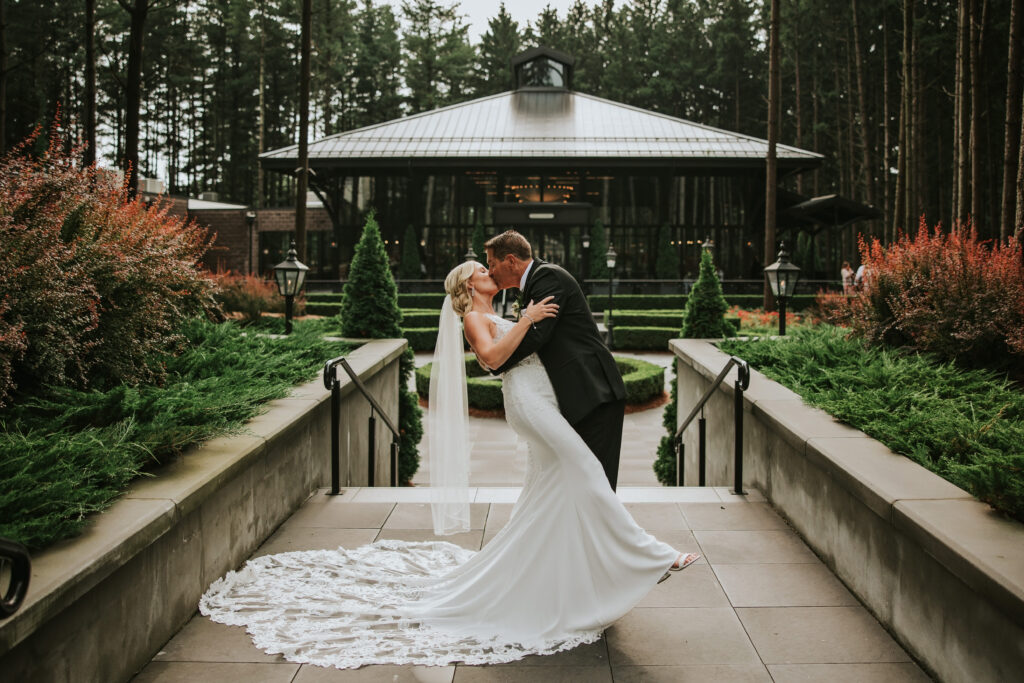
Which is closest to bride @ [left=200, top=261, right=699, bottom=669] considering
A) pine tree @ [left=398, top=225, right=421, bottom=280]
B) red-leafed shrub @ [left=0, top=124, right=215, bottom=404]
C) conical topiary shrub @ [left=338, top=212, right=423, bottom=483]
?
red-leafed shrub @ [left=0, top=124, right=215, bottom=404]

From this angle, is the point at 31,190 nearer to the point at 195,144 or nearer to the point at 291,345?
the point at 291,345

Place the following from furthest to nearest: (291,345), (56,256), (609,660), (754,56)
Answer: (754,56)
(291,345)
(56,256)
(609,660)

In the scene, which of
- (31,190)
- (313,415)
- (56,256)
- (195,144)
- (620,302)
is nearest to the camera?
(56,256)

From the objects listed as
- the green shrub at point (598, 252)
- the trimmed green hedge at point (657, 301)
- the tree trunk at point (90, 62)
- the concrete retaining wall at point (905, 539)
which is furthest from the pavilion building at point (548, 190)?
the concrete retaining wall at point (905, 539)

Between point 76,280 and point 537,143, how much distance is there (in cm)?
3036

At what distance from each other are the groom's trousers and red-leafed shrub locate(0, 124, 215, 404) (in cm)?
316

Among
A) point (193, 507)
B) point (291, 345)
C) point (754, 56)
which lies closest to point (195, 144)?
point (754, 56)

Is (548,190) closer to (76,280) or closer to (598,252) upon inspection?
(598,252)

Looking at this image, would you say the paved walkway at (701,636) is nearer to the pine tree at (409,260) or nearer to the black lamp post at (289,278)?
the black lamp post at (289,278)

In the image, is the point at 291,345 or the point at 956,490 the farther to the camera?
the point at 291,345

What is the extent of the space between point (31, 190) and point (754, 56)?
171 ft

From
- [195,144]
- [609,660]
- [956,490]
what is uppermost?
[195,144]

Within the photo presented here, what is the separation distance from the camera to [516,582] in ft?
12.4

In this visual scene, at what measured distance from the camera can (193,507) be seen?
12.6ft
